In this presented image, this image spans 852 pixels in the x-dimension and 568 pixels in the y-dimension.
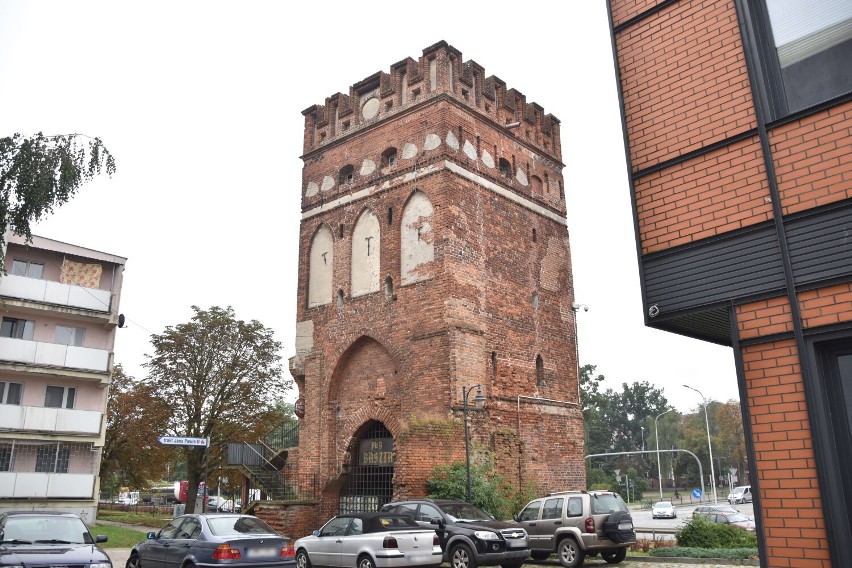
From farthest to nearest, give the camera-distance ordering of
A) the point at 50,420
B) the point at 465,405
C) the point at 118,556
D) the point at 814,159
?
the point at 50,420 → the point at 118,556 → the point at 465,405 → the point at 814,159

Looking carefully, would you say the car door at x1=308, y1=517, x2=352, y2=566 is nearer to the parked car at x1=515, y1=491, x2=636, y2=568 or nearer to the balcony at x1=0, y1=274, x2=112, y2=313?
the parked car at x1=515, y1=491, x2=636, y2=568

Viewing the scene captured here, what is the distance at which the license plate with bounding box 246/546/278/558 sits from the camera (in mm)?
10844

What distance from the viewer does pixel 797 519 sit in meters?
5.42

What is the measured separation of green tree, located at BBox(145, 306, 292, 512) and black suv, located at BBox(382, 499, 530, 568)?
947 inches

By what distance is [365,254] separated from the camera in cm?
2291

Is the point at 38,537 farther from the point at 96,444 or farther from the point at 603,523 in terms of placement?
the point at 96,444

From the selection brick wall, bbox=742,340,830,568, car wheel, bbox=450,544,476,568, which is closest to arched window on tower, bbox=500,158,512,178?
car wheel, bbox=450,544,476,568

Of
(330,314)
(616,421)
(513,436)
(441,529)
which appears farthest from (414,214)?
(616,421)

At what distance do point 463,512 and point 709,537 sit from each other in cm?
635

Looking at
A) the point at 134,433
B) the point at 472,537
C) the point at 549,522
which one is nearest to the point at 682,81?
the point at 472,537

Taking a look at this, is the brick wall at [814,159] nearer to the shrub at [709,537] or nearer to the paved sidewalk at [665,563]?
the paved sidewalk at [665,563]

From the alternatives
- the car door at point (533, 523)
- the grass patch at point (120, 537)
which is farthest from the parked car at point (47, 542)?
the grass patch at point (120, 537)

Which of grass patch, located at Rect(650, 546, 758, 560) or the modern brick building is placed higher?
the modern brick building

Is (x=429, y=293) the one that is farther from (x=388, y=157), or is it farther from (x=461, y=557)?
(x=461, y=557)
